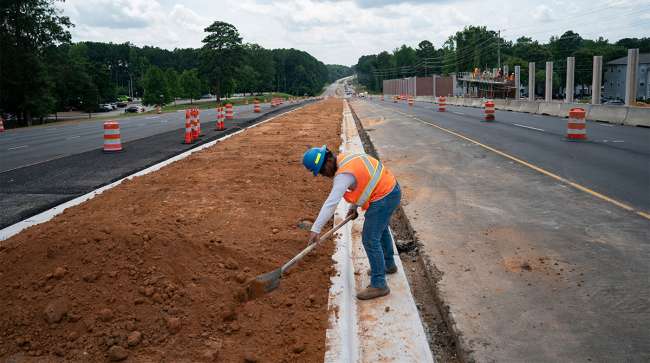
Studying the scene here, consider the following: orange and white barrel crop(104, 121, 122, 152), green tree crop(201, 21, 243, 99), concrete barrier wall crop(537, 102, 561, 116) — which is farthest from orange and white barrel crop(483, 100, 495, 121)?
green tree crop(201, 21, 243, 99)

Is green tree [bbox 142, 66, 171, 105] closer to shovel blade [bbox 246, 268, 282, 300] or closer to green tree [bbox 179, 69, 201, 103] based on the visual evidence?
green tree [bbox 179, 69, 201, 103]

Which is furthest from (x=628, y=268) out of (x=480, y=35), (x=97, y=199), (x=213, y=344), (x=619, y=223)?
(x=480, y=35)

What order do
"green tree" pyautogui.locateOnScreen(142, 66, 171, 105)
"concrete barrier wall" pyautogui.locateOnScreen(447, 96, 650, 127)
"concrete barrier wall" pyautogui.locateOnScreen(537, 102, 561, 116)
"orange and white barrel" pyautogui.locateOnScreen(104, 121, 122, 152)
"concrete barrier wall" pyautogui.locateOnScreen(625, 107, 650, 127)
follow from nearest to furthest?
1. "orange and white barrel" pyautogui.locateOnScreen(104, 121, 122, 152)
2. "concrete barrier wall" pyautogui.locateOnScreen(625, 107, 650, 127)
3. "concrete barrier wall" pyautogui.locateOnScreen(447, 96, 650, 127)
4. "concrete barrier wall" pyautogui.locateOnScreen(537, 102, 561, 116)
5. "green tree" pyautogui.locateOnScreen(142, 66, 171, 105)

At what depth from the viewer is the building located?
90062 mm

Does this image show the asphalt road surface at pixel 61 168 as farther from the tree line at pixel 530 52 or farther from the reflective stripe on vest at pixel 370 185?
the tree line at pixel 530 52

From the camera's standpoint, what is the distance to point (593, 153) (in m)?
13.6

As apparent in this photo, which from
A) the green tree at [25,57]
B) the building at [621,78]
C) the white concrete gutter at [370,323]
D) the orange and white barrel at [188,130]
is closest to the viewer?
the white concrete gutter at [370,323]

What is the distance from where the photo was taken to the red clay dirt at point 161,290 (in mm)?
4105

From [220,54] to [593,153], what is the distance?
102174mm

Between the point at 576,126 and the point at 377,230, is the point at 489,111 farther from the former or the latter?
the point at 377,230

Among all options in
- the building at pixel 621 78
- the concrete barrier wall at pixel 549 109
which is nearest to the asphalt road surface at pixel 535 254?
the concrete barrier wall at pixel 549 109

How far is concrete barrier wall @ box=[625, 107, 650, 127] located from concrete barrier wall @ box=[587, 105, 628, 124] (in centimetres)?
35

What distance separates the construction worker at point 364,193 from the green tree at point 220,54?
346 feet

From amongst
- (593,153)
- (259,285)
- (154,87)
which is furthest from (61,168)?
(154,87)
